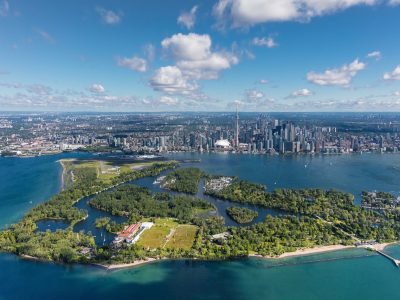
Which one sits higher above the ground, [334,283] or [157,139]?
[157,139]

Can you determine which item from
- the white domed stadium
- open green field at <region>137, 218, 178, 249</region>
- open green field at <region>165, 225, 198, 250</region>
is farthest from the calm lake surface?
the white domed stadium

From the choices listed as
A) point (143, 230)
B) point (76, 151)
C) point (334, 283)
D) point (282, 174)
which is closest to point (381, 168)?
point (282, 174)

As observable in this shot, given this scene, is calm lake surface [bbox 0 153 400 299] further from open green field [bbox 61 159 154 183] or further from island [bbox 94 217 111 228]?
open green field [bbox 61 159 154 183]

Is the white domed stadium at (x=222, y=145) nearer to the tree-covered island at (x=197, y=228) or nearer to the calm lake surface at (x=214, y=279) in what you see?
the tree-covered island at (x=197, y=228)

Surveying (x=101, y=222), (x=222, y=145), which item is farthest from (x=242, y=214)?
(x=222, y=145)

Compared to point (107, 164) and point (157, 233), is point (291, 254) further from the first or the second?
point (107, 164)

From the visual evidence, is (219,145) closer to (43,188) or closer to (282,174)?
(282,174)

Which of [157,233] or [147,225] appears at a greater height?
[147,225]
